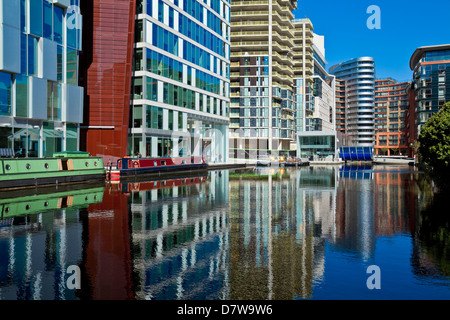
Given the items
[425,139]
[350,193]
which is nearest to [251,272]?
[350,193]

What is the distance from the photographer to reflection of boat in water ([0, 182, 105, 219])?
1898 centimetres

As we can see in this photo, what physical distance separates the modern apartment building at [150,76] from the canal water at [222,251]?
27.2m

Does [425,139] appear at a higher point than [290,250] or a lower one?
higher

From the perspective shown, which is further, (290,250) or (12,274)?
(290,250)

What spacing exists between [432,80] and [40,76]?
11850 centimetres

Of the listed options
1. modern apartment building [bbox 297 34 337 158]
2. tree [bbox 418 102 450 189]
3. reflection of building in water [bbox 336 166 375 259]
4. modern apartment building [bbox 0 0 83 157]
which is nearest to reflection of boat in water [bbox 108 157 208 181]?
modern apartment building [bbox 0 0 83 157]

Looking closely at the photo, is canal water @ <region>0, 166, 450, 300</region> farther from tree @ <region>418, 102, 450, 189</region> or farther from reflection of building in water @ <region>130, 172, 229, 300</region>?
tree @ <region>418, 102, 450, 189</region>

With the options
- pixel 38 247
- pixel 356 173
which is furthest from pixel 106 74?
pixel 38 247

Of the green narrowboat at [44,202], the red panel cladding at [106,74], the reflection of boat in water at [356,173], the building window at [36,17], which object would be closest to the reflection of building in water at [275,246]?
the green narrowboat at [44,202]

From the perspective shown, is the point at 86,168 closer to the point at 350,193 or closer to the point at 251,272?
the point at 350,193

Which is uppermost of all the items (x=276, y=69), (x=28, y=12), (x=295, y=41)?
(x=295, y=41)

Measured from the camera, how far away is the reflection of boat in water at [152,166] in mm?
39656
